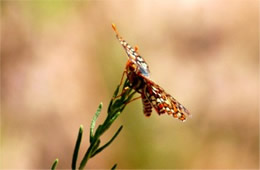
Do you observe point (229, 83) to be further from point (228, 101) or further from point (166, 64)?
point (166, 64)

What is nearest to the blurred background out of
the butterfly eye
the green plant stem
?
the butterfly eye

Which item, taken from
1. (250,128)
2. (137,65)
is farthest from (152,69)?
(137,65)

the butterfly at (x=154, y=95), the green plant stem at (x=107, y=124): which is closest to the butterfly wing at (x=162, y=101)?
the butterfly at (x=154, y=95)

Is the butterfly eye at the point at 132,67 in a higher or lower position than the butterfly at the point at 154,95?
higher

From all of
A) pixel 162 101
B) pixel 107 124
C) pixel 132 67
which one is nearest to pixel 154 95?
pixel 162 101

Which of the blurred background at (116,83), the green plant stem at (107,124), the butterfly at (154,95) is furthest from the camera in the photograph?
the blurred background at (116,83)

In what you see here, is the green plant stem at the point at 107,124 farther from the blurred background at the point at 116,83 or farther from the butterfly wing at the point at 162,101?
the blurred background at the point at 116,83

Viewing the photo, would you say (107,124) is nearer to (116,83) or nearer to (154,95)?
(154,95)
